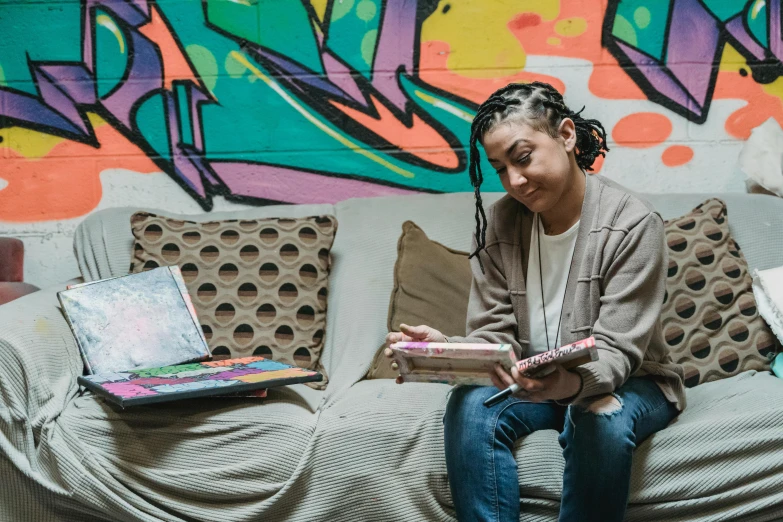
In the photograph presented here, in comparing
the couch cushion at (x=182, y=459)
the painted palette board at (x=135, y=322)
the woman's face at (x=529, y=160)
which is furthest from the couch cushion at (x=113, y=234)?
the woman's face at (x=529, y=160)

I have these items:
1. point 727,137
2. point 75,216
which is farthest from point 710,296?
Answer: point 75,216

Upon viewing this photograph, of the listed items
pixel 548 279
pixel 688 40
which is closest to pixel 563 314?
pixel 548 279

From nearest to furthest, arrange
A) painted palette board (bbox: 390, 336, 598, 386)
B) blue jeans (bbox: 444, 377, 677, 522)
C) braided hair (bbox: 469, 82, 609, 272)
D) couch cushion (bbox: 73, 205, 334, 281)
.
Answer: painted palette board (bbox: 390, 336, 598, 386) → blue jeans (bbox: 444, 377, 677, 522) → braided hair (bbox: 469, 82, 609, 272) → couch cushion (bbox: 73, 205, 334, 281)

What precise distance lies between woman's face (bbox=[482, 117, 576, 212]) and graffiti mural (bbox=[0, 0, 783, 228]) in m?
1.01

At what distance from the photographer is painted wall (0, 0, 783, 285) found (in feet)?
8.04

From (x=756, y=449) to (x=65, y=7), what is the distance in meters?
2.25

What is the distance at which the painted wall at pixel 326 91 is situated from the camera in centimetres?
245

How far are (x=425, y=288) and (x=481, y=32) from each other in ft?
2.95

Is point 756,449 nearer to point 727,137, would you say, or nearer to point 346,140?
point 727,137

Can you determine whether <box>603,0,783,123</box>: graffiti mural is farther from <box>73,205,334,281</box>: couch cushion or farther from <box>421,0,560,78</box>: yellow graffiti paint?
<box>73,205,334,281</box>: couch cushion

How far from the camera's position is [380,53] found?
247 cm

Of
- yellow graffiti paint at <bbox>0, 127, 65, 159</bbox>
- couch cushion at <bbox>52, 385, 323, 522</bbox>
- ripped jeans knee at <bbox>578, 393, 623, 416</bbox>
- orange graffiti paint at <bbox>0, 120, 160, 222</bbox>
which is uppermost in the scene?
yellow graffiti paint at <bbox>0, 127, 65, 159</bbox>

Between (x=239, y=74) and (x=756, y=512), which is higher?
(x=239, y=74)

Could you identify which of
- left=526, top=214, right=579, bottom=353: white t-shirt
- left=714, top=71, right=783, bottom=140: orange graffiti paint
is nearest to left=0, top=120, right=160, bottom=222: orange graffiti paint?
left=526, top=214, right=579, bottom=353: white t-shirt
